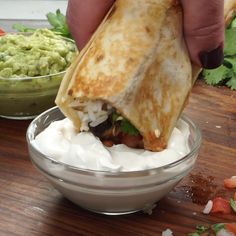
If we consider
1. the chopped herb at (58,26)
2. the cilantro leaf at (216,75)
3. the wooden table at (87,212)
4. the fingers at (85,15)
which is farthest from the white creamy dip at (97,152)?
the chopped herb at (58,26)

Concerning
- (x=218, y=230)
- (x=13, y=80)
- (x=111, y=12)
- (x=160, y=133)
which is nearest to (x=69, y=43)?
(x=13, y=80)

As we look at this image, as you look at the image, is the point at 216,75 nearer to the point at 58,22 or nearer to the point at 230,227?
the point at 58,22

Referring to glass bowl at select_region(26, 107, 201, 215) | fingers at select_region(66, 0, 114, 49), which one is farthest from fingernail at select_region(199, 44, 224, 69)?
fingers at select_region(66, 0, 114, 49)

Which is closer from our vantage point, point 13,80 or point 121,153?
point 121,153

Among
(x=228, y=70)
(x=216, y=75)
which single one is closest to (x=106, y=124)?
(x=216, y=75)

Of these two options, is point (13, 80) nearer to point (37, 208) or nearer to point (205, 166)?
point (37, 208)
